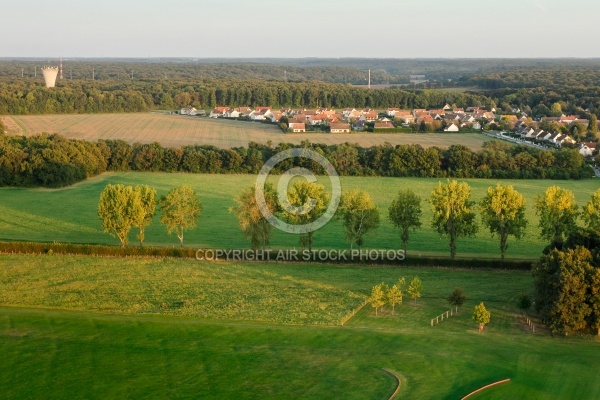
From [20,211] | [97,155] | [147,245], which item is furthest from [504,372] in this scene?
[97,155]

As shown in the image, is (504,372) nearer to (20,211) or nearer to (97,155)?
(20,211)

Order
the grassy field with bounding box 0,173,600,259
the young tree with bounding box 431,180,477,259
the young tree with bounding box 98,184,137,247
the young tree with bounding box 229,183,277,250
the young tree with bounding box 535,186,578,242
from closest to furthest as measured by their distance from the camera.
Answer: the young tree with bounding box 535,186,578,242 < the young tree with bounding box 431,180,477,259 < the young tree with bounding box 229,183,277,250 < the young tree with bounding box 98,184,137,247 < the grassy field with bounding box 0,173,600,259

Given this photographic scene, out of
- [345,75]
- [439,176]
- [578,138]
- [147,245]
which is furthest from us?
[345,75]

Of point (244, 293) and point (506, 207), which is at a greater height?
Answer: point (506, 207)

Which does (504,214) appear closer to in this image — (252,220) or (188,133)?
(252,220)

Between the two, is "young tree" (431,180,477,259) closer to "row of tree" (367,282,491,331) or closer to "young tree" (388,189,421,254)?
"young tree" (388,189,421,254)

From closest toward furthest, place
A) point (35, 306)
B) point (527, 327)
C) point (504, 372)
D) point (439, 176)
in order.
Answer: point (504, 372), point (527, 327), point (35, 306), point (439, 176)

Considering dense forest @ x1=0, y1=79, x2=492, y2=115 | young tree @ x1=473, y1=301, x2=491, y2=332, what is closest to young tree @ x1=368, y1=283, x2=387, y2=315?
young tree @ x1=473, y1=301, x2=491, y2=332
